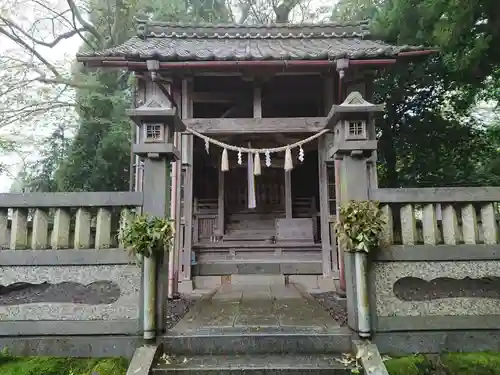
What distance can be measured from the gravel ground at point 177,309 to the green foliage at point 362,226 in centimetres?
242

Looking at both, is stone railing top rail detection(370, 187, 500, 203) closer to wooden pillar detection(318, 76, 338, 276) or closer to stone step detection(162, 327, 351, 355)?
stone step detection(162, 327, 351, 355)

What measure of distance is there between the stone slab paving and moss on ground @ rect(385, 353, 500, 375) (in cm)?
72

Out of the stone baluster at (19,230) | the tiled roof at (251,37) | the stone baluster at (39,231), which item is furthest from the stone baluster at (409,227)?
the tiled roof at (251,37)

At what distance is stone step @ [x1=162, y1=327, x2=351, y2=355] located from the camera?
3711 millimetres

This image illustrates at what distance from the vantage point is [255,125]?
6625mm

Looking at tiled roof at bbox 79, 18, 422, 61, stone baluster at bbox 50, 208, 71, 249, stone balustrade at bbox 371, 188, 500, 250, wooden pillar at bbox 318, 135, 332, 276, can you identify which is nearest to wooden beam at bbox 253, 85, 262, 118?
tiled roof at bbox 79, 18, 422, 61

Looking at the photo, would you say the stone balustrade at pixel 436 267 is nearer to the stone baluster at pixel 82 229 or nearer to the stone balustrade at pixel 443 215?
the stone balustrade at pixel 443 215

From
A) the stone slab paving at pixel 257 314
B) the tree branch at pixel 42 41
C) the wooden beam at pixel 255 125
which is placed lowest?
the stone slab paving at pixel 257 314

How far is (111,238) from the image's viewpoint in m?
3.96

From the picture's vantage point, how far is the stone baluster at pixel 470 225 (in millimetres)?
3834

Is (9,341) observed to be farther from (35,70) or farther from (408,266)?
(35,70)

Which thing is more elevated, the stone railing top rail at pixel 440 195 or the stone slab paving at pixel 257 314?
the stone railing top rail at pixel 440 195

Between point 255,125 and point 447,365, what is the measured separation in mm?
4615

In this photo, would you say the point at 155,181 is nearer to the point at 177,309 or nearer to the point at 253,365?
the point at 253,365
